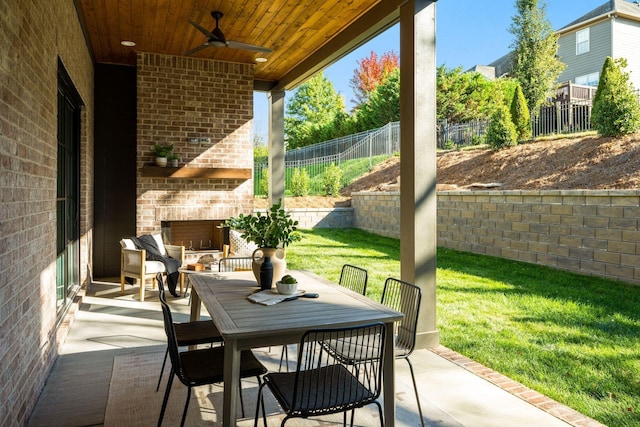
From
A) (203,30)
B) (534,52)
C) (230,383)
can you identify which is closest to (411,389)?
Result: (230,383)

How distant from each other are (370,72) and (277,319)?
74.3ft

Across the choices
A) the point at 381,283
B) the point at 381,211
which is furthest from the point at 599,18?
the point at 381,283

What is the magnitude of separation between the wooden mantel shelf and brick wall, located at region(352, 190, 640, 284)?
13.8ft

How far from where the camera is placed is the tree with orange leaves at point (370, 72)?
22.4 metres

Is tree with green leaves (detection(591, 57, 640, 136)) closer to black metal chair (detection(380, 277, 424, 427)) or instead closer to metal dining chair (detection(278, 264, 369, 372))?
metal dining chair (detection(278, 264, 369, 372))

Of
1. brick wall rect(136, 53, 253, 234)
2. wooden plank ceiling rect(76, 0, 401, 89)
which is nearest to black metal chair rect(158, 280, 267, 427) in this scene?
wooden plank ceiling rect(76, 0, 401, 89)

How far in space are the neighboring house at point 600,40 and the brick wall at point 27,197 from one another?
1744 centimetres

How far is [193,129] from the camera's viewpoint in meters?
6.78

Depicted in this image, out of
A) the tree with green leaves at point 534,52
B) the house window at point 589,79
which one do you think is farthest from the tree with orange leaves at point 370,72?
the tree with green leaves at point 534,52

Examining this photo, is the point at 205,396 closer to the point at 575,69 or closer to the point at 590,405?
the point at 590,405

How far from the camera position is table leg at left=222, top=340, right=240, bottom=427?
80.7 inches

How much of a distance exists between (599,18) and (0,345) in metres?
19.8

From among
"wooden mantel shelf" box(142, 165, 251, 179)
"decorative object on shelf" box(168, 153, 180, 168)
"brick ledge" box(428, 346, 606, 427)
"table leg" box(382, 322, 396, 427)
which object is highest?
"decorative object on shelf" box(168, 153, 180, 168)

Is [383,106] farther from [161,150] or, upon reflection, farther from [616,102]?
[161,150]
